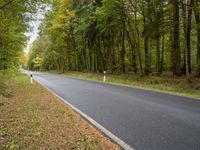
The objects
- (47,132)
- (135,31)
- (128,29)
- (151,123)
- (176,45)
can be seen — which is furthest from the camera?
(128,29)

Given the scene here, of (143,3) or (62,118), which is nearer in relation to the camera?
(62,118)

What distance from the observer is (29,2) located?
532 inches

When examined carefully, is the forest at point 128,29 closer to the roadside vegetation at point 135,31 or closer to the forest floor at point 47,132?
the roadside vegetation at point 135,31

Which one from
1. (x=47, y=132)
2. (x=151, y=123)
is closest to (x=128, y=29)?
(x=151, y=123)

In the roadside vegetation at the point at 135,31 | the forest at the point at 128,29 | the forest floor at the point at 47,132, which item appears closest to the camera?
the forest floor at the point at 47,132

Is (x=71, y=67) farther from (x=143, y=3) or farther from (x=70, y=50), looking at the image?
(x=143, y=3)

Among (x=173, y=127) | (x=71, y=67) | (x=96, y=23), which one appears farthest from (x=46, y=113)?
(x=71, y=67)

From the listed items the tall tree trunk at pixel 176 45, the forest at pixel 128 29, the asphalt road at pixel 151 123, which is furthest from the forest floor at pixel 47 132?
the tall tree trunk at pixel 176 45

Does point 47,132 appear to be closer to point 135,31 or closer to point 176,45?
point 176,45

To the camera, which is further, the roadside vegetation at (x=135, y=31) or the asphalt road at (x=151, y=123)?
the roadside vegetation at (x=135, y=31)

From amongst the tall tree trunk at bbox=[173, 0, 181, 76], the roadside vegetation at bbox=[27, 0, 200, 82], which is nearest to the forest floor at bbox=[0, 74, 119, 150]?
the roadside vegetation at bbox=[27, 0, 200, 82]

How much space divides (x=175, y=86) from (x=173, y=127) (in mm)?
11715

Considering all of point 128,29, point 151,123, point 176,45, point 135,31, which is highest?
A: point 128,29

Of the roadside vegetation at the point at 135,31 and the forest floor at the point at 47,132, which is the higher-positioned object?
the roadside vegetation at the point at 135,31
